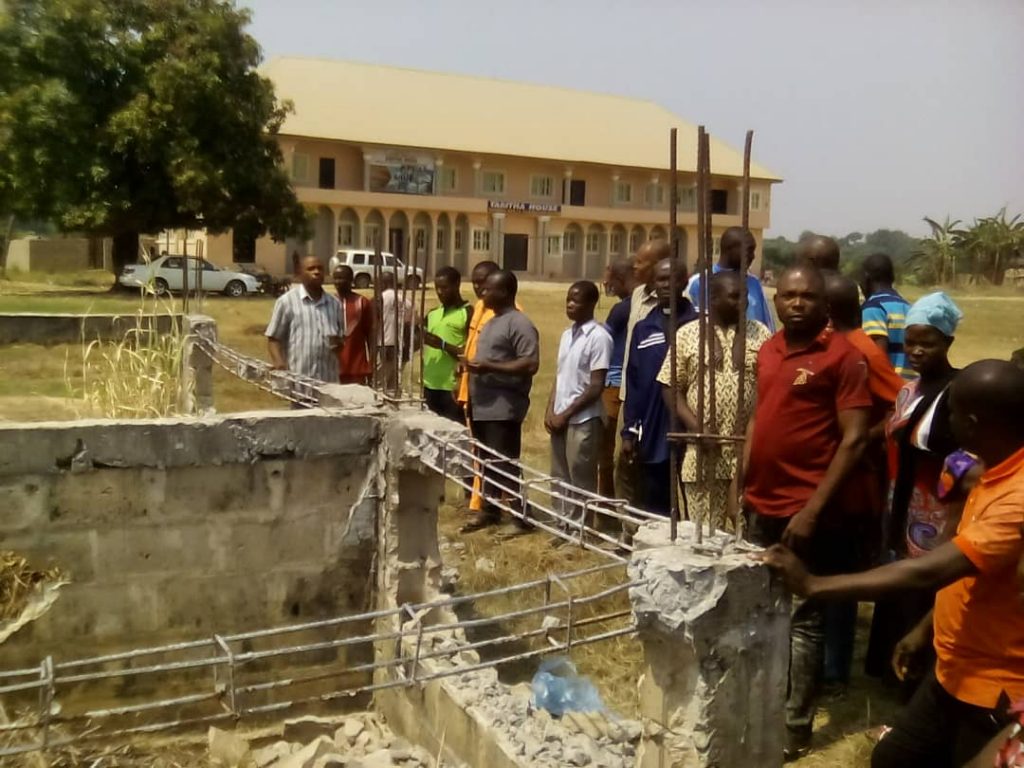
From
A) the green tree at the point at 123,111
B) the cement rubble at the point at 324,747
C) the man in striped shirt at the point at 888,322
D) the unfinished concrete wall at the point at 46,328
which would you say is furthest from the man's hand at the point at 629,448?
the green tree at the point at 123,111

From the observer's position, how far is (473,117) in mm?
39562

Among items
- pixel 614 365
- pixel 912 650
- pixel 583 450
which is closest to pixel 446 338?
pixel 614 365

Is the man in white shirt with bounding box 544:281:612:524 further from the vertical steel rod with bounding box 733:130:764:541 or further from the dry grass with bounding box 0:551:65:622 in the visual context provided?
the vertical steel rod with bounding box 733:130:764:541

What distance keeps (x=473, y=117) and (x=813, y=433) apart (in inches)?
1465

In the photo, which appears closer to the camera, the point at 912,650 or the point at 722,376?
the point at 912,650

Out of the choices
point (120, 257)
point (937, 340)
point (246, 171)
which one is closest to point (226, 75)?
point (246, 171)

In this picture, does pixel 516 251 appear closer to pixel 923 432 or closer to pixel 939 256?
pixel 939 256

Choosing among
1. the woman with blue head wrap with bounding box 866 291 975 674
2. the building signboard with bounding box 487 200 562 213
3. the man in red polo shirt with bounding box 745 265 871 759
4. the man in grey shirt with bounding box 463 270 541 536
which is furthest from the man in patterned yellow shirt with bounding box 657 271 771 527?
the building signboard with bounding box 487 200 562 213

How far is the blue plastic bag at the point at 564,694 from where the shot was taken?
4.17m

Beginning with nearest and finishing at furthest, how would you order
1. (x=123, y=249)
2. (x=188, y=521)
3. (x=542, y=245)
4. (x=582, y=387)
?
1. (x=188, y=521)
2. (x=582, y=387)
3. (x=123, y=249)
4. (x=542, y=245)

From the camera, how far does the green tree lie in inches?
898

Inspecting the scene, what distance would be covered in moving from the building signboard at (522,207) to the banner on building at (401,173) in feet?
8.50

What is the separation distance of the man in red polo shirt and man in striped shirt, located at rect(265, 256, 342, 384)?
3.65m

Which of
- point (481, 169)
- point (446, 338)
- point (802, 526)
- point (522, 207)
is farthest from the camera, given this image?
point (522, 207)
